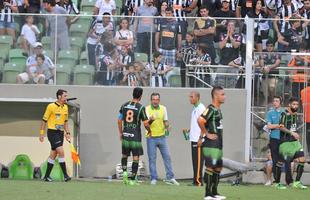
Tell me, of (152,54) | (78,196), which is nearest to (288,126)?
(152,54)

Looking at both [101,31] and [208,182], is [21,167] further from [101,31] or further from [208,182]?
[208,182]

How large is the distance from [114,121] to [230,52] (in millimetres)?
3225

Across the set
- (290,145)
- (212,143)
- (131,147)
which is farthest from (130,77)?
(212,143)

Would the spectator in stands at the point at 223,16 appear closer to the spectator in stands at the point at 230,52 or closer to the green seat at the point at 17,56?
the spectator in stands at the point at 230,52

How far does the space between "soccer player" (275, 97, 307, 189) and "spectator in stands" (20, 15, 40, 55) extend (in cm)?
626

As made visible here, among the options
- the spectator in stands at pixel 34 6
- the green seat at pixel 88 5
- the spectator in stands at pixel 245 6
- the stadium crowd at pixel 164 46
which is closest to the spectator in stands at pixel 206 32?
the stadium crowd at pixel 164 46

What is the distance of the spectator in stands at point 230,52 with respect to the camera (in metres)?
19.5

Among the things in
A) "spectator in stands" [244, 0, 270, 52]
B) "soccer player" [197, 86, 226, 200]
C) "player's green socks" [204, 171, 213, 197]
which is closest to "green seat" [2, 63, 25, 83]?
"spectator in stands" [244, 0, 270, 52]

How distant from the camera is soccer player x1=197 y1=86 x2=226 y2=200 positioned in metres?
13.0

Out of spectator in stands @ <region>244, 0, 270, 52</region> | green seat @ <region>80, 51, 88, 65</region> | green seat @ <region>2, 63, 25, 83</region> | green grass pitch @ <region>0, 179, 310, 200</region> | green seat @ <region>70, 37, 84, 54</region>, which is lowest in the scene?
green grass pitch @ <region>0, 179, 310, 200</region>

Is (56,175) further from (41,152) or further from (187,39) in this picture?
(187,39)

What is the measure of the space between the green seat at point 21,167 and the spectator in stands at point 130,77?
2.99m

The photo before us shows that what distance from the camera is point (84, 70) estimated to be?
19.7m

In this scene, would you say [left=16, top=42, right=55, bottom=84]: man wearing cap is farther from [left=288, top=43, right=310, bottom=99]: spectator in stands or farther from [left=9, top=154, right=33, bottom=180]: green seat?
[left=288, top=43, right=310, bottom=99]: spectator in stands
